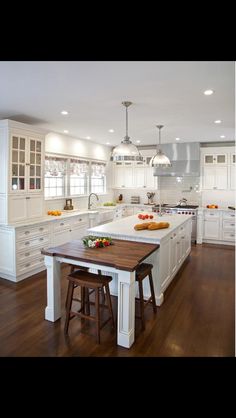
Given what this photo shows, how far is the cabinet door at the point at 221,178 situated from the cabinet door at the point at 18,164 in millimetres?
4760

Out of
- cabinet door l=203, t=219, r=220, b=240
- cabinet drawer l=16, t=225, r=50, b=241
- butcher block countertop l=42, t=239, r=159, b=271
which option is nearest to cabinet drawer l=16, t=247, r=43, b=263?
cabinet drawer l=16, t=225, r=50, b=241

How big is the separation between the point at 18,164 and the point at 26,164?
0.17 meters

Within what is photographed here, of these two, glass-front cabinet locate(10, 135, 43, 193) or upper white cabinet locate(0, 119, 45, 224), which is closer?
upper white cabinet locate(0, 119, 45, 224)

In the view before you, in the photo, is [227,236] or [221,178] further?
[221,178]

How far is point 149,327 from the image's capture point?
9.11ft

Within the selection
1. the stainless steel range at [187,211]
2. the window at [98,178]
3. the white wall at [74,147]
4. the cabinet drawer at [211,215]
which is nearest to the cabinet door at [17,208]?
the white wall at [74,147]

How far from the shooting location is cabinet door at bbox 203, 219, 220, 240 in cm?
658

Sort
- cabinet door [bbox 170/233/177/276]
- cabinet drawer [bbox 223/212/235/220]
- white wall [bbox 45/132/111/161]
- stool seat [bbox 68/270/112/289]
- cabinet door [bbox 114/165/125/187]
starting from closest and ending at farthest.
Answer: stool seat [bbox 68/270/112/289], cabinet door [bbox 170/233/177/276], white wall [bbox 45/132/111/161], cabinet drawer [bbox 223/212/235/220], cabinet door [bbox 114/165/125/187]

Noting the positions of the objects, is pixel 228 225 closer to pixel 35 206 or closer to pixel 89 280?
pixel 35 206

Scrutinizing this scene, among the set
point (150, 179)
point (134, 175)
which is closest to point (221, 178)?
point (150, 179)

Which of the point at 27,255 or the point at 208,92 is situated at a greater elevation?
the point at 208,92

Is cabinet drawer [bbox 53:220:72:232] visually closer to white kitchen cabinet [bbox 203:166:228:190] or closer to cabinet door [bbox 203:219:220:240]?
cabinet door [bbox 203:219:220:240]

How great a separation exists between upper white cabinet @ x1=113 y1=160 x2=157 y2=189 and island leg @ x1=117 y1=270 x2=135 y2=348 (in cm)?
533
